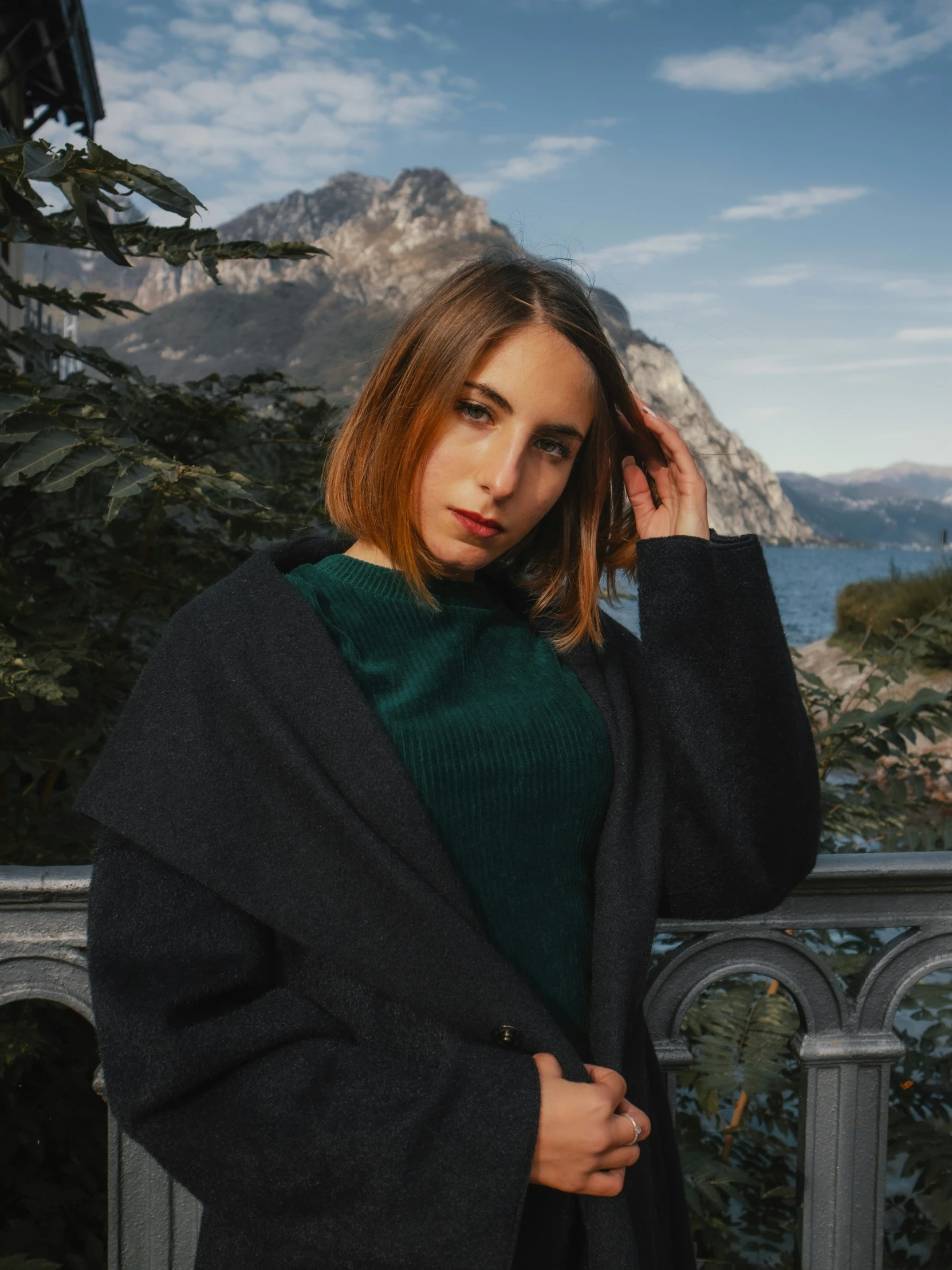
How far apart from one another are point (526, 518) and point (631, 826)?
0.43m

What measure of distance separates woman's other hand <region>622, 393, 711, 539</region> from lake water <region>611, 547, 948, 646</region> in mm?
137

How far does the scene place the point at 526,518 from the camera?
135cm

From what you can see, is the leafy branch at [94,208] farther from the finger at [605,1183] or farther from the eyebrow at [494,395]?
the finger at [605,1183]

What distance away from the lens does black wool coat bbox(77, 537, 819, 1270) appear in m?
1.00

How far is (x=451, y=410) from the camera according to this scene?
4.31ft

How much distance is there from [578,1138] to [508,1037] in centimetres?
12

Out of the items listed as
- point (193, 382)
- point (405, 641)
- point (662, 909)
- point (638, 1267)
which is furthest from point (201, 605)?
point (193, 382)

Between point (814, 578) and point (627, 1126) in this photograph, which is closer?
point (627, 1126)

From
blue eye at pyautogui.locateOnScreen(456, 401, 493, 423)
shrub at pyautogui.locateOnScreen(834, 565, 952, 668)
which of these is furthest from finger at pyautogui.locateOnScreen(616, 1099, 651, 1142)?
shrub at pyautogui.locateOnScreen(834, 565, 952, 668)

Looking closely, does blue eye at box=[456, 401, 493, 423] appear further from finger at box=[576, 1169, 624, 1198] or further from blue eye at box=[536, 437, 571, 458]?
finger at box=[576, 1169, 624, 1198]

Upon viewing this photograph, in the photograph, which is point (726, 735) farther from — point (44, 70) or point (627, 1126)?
point (44, 70)

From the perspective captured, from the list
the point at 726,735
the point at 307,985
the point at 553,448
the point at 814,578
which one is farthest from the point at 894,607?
the point at 814,578

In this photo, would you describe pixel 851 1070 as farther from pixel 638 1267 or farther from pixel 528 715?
pixel 528 715

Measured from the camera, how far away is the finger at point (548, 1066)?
1069 millimetres
